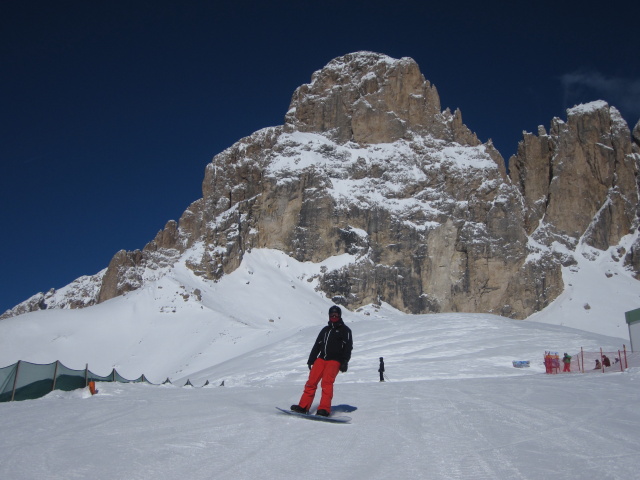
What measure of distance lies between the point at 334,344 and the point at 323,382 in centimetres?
50

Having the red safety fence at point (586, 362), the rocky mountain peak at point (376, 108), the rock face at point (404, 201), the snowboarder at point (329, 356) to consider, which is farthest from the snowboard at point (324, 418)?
the rocky mountain peak at point (376, 108)

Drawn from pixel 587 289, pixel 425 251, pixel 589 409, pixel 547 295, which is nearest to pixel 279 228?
pixel 425 251

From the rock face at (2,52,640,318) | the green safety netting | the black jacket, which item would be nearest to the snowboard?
the black jacket

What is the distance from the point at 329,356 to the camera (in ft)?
24.9

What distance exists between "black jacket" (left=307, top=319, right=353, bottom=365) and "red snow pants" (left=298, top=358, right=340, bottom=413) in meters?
0.07

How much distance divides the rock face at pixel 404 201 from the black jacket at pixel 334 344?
80.0 meters

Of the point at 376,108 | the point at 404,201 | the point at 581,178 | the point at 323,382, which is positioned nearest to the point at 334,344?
the point at 323,382

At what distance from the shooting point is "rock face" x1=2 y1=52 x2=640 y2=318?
3807 inches

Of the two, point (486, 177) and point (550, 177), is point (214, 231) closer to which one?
point (486, 177)

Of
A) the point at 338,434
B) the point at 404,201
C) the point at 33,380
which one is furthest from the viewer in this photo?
the point at 404,201

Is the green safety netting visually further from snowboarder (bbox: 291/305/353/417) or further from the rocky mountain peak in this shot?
the rocky mountain peak

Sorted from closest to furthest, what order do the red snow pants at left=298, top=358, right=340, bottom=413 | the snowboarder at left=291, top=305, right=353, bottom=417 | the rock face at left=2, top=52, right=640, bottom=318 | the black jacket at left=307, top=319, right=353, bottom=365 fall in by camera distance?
1. the red snow pants at left=298, top=358, right=340, bottom=413
2. the snowboarder at left=291, top=305, right=353, bottom=417
3. the black jacket at left=307, top=319, right=353, bottom=365
4. the rock face at left=2, top=52, right=640, bottom=318

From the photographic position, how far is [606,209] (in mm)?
114625

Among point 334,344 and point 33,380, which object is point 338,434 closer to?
point 334,344
